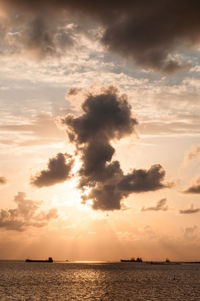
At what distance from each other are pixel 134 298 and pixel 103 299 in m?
10.0

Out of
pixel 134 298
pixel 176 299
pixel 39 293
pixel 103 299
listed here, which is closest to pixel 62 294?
pixel 39 293

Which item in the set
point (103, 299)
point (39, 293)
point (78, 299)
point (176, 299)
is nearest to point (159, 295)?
point (176, 299)

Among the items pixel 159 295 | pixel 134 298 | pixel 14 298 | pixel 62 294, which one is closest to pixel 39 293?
pixel 62 294

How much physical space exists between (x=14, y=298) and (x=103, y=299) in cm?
2720

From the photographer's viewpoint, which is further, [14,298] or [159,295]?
[159,295]

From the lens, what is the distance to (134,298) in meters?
109

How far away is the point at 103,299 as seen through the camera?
352 feet

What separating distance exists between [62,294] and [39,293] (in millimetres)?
8125

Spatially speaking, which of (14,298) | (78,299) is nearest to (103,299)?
(78,299)

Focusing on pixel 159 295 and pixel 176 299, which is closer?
pixel 176 299

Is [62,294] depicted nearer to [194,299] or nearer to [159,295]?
[159,295]

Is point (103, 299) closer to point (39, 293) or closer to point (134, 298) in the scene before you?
point (134, 298)

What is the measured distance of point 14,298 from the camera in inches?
4144

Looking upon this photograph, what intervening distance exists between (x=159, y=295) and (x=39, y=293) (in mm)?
41261
